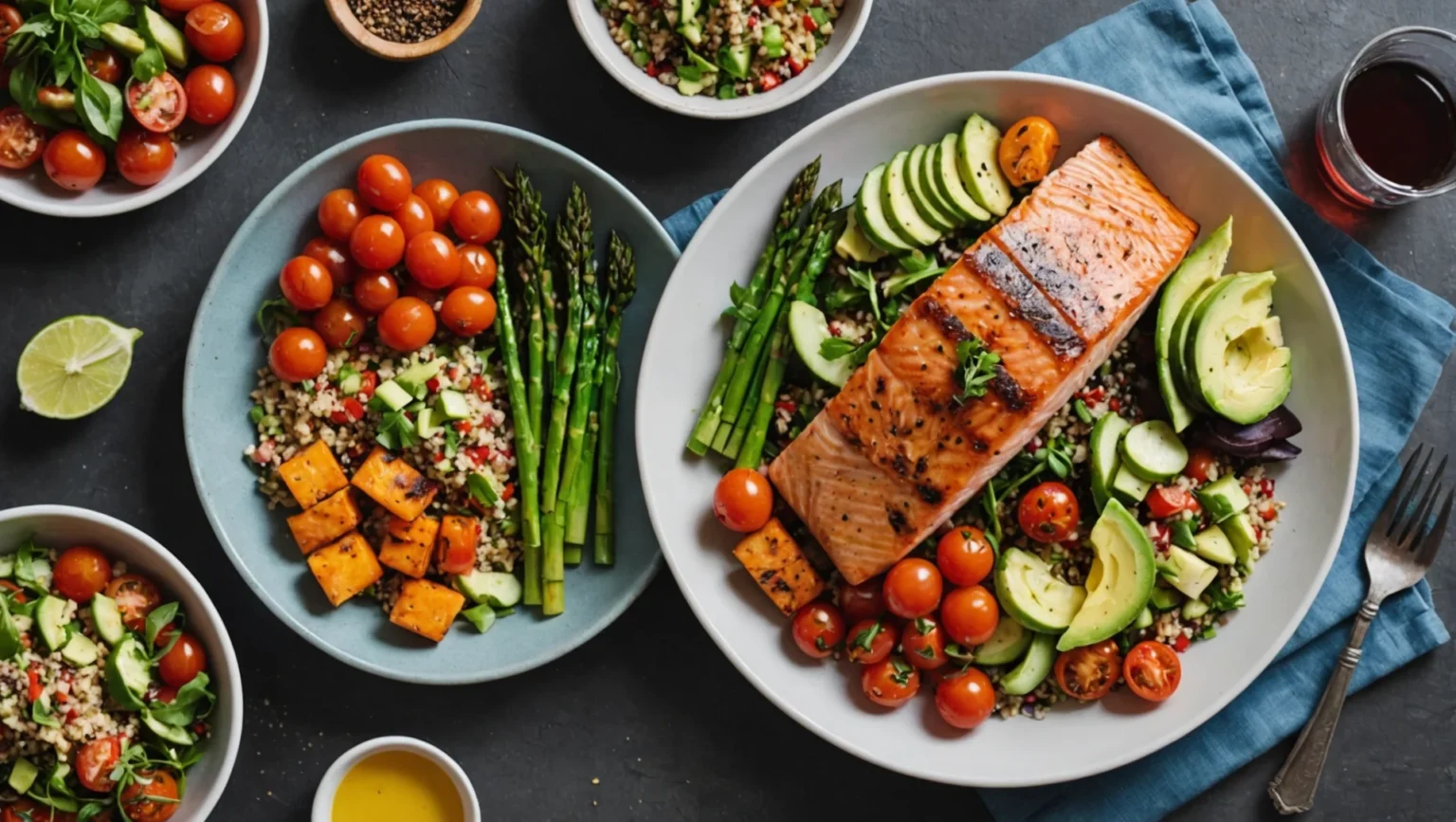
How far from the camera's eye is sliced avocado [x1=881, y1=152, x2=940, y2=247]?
419cm

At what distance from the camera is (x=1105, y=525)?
4109 mm

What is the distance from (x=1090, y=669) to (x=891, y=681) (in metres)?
0.73

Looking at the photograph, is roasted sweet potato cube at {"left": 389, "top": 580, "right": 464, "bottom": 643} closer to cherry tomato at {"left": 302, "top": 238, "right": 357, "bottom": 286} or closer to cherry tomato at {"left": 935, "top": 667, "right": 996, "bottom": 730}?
cherry tomato at {"left": 302, "top": 238, "right": 357, "bottom": 286}

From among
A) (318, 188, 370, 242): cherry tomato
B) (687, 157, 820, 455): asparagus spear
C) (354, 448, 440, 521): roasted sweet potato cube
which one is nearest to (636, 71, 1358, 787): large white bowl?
(687, 157, 820, 455): asparagus spear

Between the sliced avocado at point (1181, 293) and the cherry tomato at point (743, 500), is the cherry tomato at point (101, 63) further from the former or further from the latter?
the sliced avocado at point (1181, 293)

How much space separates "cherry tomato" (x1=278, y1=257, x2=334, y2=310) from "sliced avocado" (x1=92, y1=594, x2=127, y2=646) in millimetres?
1260

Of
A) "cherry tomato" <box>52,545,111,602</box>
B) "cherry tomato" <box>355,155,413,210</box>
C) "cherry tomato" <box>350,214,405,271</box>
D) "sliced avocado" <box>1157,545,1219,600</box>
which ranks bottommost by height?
"cherry tomato" <box>52,545,111,602</box>

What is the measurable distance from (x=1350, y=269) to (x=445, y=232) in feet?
11.6

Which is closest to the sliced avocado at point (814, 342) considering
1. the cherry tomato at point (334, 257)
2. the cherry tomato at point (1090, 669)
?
the cherry tomato at point (1090, 669)

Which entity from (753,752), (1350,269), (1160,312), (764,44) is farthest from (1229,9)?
(753,752)

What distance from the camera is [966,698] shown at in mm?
4145

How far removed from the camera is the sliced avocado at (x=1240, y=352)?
4035mm

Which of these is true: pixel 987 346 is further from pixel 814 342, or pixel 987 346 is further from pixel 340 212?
pixel 340 212

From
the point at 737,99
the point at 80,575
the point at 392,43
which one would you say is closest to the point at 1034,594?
the point at 737,99
